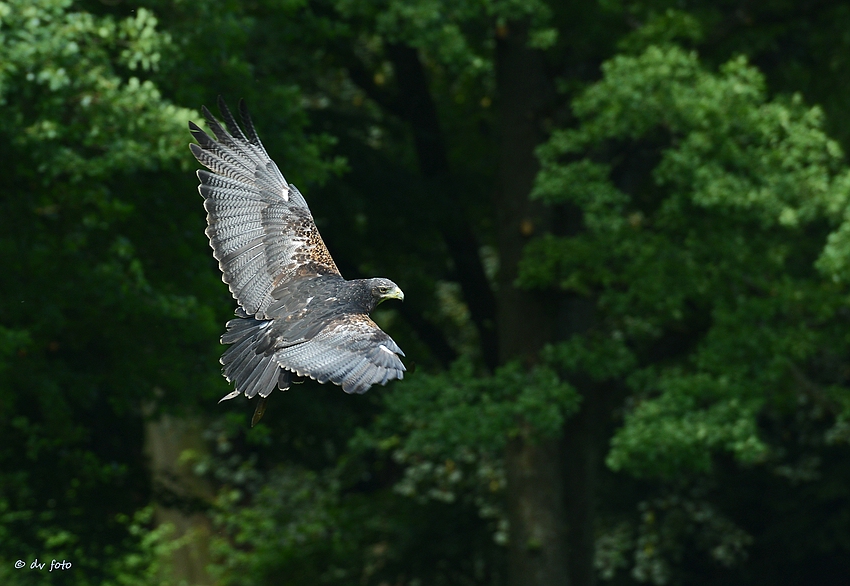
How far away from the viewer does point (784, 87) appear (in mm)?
13477

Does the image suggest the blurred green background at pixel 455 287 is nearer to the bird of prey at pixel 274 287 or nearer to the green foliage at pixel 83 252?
the green foliage at pixel 83 252

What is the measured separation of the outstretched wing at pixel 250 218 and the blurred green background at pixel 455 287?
4.16 ft

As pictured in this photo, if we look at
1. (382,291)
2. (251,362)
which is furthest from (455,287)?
(251,362)

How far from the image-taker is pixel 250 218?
24.0 feet

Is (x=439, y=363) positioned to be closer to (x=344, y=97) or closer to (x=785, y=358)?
(x=344, y=97)

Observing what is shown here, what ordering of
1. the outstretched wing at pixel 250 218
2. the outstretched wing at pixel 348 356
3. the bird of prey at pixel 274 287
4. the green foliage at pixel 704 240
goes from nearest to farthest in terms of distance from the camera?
the outstretched wing at pixel 348 356
the bird of prey at pixel 274 287
the outstretched wing at pixel 250 218
the green foliage at pixel 704 240

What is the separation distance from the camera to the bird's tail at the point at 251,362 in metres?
6.18

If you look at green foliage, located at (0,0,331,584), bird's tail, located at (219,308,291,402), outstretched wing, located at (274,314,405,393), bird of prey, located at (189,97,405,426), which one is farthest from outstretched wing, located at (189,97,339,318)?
green foliage, located at (0,0,331,584)

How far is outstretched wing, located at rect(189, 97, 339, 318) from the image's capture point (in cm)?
714

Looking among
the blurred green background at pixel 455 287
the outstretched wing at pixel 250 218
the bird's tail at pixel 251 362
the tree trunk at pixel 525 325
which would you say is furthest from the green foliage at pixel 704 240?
the bird's tail at pixel 251 362

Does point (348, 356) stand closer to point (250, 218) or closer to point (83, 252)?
point (250, 218)

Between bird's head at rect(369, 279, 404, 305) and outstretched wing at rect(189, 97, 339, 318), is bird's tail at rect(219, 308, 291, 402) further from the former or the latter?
bird's head at rect(369, 279, 404, 305)

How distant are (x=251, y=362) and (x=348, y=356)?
0.65m

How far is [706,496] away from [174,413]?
350 inches
